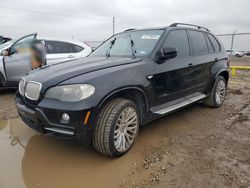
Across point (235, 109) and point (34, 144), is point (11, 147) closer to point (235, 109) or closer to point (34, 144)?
point (34, 144)

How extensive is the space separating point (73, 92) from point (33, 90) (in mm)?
627

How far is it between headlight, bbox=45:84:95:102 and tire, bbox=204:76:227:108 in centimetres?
321

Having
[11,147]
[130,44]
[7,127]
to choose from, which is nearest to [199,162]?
[130,44]

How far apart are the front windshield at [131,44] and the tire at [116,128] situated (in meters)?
1.02

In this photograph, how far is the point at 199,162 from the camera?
113 inches

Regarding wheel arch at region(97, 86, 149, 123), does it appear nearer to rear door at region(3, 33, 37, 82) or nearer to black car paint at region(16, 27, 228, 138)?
black car paint at region(16, 27, 228, 138)

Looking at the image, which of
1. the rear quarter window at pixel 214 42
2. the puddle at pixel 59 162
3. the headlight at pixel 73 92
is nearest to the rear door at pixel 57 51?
the puddle at pixel 59 162

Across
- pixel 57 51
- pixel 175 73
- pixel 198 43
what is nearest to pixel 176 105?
pixel 175 73

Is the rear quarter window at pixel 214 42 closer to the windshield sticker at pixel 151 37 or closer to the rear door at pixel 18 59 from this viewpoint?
the windshield sticker at pixel 151 37

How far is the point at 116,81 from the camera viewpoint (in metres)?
2.84

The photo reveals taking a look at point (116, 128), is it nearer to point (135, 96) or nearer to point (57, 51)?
point (135, 96)

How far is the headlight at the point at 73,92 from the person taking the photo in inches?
102

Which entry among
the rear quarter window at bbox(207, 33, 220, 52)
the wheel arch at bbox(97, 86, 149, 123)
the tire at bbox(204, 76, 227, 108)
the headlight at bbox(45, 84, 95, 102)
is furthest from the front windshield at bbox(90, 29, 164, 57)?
the tire at bbox(204, 76, 227, 108)

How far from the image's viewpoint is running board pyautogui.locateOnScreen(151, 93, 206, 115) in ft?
11.3
